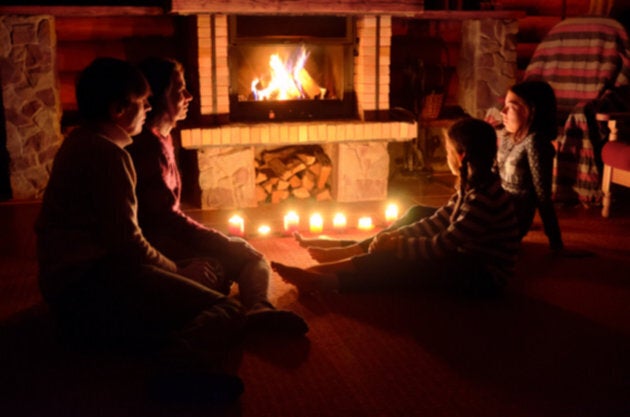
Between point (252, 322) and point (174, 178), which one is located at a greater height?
point (174, 178)

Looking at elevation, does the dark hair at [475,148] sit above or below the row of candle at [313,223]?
above

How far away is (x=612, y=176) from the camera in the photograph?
4.72 m

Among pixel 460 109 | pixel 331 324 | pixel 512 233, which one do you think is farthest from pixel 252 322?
pixel 460 109

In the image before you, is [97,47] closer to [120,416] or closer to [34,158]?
[34,158]

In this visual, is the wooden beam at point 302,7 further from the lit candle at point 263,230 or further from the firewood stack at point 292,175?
the lit candle at point 263,230

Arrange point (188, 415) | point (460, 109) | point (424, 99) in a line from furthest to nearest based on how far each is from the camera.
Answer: point (460, 109), point (424, 99), point (188, 415)

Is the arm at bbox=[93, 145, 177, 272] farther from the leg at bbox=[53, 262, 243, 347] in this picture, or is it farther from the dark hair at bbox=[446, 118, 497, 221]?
the dark hair at bbox=[446, 118, 497, 221]

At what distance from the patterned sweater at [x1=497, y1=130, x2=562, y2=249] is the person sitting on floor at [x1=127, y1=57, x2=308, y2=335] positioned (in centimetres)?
149

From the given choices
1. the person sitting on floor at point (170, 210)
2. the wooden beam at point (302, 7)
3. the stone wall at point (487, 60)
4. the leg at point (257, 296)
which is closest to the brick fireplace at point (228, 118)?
the wooden beam at point (302, 7)

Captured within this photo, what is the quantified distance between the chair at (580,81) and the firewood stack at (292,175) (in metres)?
1.60

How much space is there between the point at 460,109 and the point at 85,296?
4144 millimetres

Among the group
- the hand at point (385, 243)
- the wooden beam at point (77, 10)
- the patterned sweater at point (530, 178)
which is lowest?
the hand at point (385, 243)

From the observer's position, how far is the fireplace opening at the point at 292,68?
4918 mm

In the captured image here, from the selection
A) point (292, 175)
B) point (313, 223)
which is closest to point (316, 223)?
point (313, 223)
